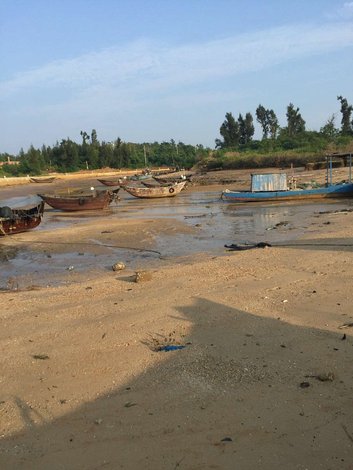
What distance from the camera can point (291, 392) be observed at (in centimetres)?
415

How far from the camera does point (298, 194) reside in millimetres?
27375

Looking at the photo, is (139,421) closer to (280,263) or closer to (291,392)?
(291,392)

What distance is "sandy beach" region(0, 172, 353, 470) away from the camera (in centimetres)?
345

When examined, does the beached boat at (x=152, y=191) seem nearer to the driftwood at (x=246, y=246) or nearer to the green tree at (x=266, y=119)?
the driftwood at (x=246, y=246)

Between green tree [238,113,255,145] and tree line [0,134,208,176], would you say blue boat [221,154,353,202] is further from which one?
green tree [238,113,255,145]

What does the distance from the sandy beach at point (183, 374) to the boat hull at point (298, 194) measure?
1919 centimetres

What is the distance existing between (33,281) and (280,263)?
5.37 meters

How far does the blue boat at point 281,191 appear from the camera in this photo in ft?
88.8

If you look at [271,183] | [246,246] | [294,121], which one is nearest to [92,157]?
[294,121]

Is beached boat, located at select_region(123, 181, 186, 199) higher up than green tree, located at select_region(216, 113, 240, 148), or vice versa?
green tree, located at select_region(216, 113, 240, 148)

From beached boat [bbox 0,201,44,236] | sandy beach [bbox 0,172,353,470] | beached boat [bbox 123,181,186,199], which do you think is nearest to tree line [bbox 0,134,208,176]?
beached boat [bbox 123,181,186,199]

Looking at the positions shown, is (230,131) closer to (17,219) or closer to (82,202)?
(82,202)

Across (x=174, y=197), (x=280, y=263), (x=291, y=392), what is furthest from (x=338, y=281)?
(x=174, y=197)

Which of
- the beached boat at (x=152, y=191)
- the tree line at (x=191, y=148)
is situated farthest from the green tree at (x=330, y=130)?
the beached boat at (x=152, y=191)
